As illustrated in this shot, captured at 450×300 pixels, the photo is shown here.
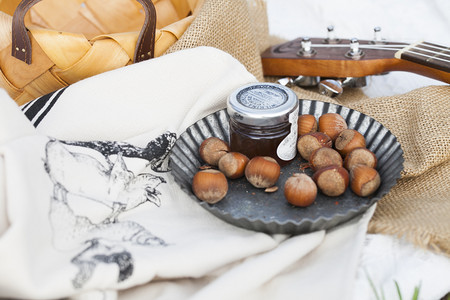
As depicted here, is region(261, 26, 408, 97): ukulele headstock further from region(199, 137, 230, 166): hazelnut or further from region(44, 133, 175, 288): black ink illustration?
region(44, 133, 175, 288): black ink illustration

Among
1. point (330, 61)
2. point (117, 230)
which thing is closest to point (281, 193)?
point (117, 230)

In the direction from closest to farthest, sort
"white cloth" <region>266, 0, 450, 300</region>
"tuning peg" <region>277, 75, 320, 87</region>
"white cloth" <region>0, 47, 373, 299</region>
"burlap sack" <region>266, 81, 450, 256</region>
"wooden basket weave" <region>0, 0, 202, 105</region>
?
"white cloth" <region>0, 47, 373, 299</region> < "burlap sack" <region>266, 81, 450, 256</region> < "wooden basket weave" <region>0, 0, 202, 105</region> < "tuning peg" <region>277, 75, 320, 87</region> < "white cloth" <region>266, 0, 450, 300</region>

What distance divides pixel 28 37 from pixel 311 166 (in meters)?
0.64

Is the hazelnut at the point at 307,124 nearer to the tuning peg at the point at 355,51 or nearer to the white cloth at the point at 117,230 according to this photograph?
the white cloth at the point at 117,230

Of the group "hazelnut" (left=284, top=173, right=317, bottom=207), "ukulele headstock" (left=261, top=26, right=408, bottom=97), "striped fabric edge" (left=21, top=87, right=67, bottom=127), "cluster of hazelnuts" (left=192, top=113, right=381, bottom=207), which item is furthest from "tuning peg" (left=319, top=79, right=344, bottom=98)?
"striped fabric edge" (left=21, top=87, right=67, bottom=127)

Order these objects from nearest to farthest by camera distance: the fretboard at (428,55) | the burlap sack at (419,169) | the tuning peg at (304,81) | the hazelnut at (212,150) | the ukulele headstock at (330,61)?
1. the burlap sack at (419,169)
2. the hazelnut at (212,150)
3. the fretboard at (428,55)
4. the ukulele headstock at (330,61)
5. the tuning peg at (304,81)

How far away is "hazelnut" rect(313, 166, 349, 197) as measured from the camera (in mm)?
780

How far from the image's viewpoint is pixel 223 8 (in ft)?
3.94

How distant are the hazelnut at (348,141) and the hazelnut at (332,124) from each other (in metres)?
0.02

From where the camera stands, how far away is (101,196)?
2.56ft

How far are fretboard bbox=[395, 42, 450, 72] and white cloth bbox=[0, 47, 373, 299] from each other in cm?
56

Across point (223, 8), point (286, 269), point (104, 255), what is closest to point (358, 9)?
point (223, 8)

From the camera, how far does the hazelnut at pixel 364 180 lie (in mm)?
780

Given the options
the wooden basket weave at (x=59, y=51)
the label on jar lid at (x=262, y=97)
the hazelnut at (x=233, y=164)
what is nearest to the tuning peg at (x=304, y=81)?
the wooden basket weave at (x=59, y=51)
